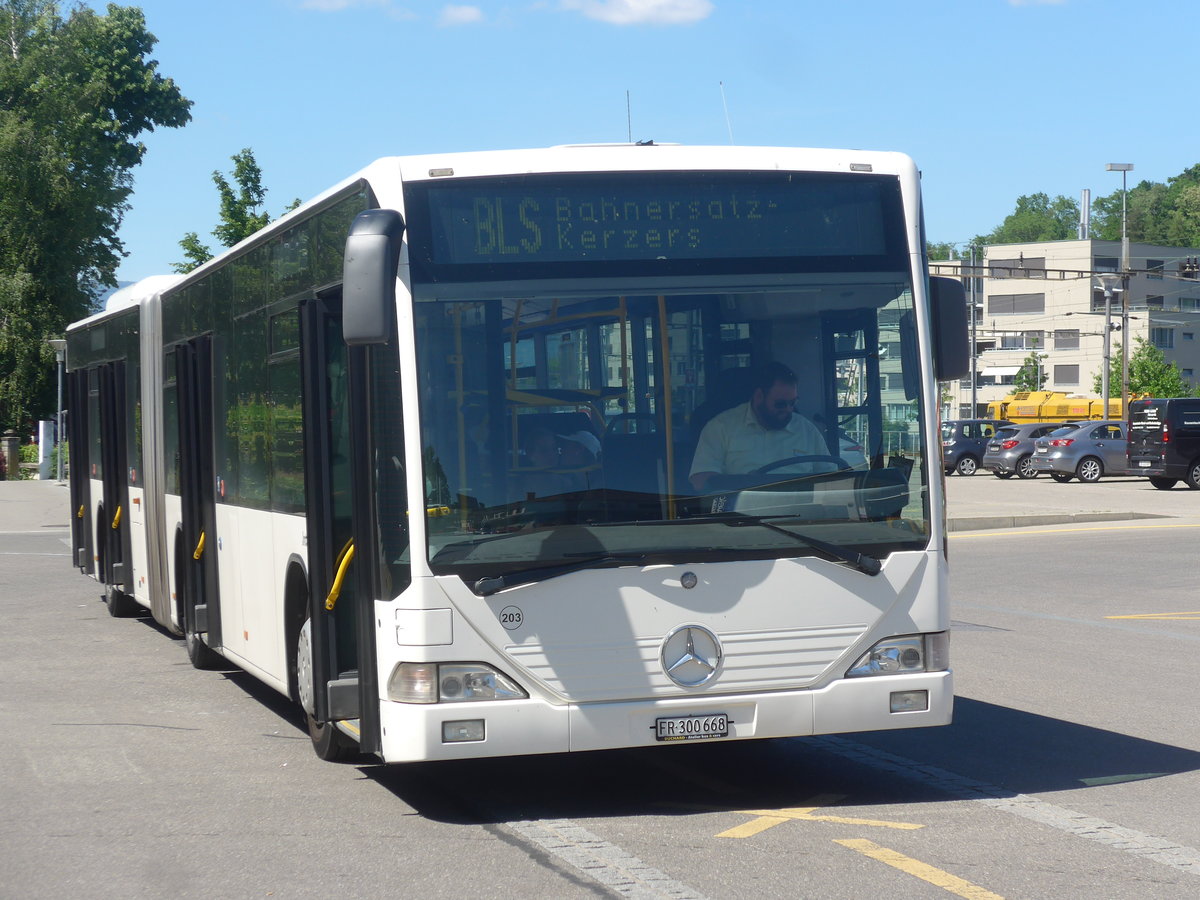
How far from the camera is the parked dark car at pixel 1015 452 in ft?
149

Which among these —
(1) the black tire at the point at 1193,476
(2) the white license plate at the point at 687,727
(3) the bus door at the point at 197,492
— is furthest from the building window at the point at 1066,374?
(2) the white license plate at the point at 687,727

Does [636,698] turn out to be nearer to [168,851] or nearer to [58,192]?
[168,851]

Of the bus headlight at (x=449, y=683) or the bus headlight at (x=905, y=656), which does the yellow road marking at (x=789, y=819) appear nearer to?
the bus headlight at (x=905, y=656)

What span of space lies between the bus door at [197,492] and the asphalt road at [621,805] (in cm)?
53

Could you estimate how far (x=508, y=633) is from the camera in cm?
649

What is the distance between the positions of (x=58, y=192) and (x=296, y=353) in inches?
2142

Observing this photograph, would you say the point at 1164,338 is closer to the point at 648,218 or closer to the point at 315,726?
the point at 315,726

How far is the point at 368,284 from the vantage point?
20.3ft

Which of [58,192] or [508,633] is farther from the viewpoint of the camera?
[58,192]

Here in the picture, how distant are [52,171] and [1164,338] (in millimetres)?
87474

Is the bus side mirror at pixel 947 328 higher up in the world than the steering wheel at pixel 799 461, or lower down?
higher up

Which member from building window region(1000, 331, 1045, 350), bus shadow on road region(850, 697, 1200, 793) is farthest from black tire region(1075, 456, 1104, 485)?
building window region(1000, 331, 1045, 350)

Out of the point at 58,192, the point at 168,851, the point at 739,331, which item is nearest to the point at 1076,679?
the point at 739,331

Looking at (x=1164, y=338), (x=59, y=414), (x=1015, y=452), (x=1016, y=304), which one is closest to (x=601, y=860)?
(x=59, y=414)
